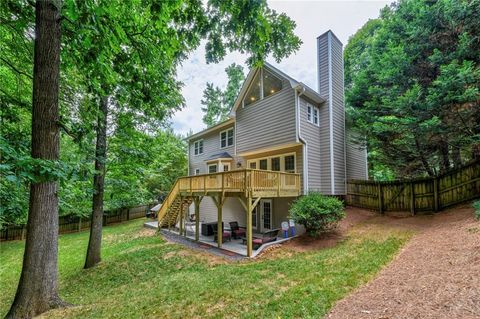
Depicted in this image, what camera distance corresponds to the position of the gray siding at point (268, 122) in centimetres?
1176

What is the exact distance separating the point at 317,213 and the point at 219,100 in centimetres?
2652

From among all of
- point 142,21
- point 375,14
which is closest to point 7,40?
point 142,21

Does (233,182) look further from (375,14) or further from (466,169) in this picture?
(375,14)

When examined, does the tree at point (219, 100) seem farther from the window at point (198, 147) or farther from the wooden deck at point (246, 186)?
the wooden deck at point (246, 186)

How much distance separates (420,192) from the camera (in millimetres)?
10750

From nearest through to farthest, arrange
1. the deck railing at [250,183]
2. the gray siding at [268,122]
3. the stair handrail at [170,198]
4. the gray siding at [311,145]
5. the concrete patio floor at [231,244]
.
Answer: the concrete patio floor at [231,244], the deck railing at [250,183], the gray siding at [311,145], the gray siding at [268,122], the stair handrail at [170,198]

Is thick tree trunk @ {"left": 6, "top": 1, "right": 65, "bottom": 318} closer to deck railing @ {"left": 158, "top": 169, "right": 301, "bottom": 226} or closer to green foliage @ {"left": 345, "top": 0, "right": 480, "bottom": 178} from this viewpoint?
deck railing @ {"left": 158, "top": 169, "right": 301, "bottom": 226}

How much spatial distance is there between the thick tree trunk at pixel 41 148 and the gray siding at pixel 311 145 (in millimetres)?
9702

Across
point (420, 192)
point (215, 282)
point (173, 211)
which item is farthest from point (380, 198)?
point (173, 211)

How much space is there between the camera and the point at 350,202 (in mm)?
12727

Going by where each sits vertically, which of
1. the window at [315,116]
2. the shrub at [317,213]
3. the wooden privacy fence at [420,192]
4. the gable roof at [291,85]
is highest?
the gable roof at [291,85]

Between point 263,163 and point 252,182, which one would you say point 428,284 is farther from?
point 263,163

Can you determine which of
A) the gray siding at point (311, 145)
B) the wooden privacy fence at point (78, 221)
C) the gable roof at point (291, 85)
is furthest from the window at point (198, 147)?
the wooden privacy fence at point (78, 221)

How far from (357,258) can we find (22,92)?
10.8 meters
